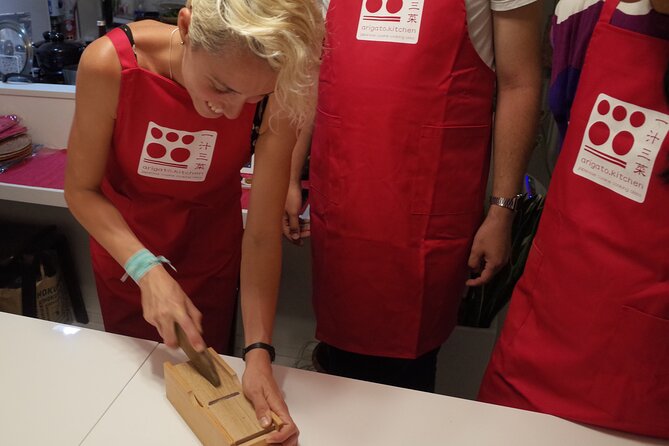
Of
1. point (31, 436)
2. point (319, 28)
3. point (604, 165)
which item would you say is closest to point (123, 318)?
point (31, 436)

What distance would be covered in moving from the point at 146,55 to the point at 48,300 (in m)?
1.51

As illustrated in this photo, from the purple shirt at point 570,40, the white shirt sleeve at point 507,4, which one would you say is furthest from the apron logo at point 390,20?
the purple shirt at point 570,40

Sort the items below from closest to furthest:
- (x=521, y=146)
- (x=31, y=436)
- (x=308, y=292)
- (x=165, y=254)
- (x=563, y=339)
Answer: (x=31, y=436) → (x=563, y=339) → (x=521, y=146) → (x=165, y=254) → (x=308, y=292)

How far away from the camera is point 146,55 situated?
1.08 meters

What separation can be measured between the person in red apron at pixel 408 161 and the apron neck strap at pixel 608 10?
0.23 m

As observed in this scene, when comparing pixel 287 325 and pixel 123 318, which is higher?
pixel 123 318

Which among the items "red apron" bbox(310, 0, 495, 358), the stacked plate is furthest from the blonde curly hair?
the stacked plate

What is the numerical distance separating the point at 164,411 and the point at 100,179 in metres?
0.44

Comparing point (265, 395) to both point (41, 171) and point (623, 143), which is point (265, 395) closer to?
point (623, 143)

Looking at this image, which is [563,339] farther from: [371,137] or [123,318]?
[123,318]

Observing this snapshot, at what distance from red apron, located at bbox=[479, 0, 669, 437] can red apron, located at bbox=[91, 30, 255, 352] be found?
59 centimetres

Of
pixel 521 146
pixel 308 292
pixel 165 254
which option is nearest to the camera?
pixel 521 146

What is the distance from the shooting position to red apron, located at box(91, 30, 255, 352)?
109cm

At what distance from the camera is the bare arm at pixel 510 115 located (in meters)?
1.13
